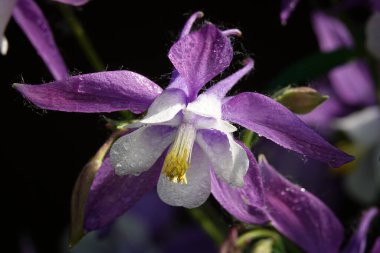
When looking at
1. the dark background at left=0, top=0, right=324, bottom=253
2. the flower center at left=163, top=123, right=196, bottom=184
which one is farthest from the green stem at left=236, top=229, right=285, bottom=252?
the dark background at left=0, top=0, right=324, bottom=253

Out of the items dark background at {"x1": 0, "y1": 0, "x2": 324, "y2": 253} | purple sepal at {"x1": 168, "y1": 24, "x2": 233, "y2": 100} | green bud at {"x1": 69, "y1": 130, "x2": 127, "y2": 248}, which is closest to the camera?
purple sepal at {"x1": 168, "y1": 24, "x2": 233, "y2": 100}

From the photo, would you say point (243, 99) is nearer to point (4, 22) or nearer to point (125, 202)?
point (125, 202)

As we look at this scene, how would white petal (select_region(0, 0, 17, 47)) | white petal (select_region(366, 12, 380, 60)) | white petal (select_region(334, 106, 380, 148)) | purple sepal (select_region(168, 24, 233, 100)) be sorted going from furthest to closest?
white petal (select_region(334, 106, 380, 148)), white petal (select_region(366, 12, 380, 60)), white petal (select_region(0, 0, 17, 47)), purple sepal (select_region(168, 24, 233, 100))

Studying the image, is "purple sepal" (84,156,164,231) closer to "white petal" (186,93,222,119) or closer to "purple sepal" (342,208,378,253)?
"white petal" (186,93,222,119)

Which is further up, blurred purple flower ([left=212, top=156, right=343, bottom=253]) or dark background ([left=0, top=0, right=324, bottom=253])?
blurred purple flower ([left=212, top=156, right=343, bottom=253])

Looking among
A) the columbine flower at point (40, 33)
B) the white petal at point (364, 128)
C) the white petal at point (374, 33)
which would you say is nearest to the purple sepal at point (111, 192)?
the columbine flower at point (40, 33)

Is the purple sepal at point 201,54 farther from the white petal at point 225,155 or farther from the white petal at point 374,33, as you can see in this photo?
the white petal at point 374,33

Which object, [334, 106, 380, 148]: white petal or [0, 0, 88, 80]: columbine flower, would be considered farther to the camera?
[334, 106, 380, 148]: white petal

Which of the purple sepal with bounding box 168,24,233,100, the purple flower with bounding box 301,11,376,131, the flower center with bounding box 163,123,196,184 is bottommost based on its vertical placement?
the purple flower with bounding box 301,11,376,131
